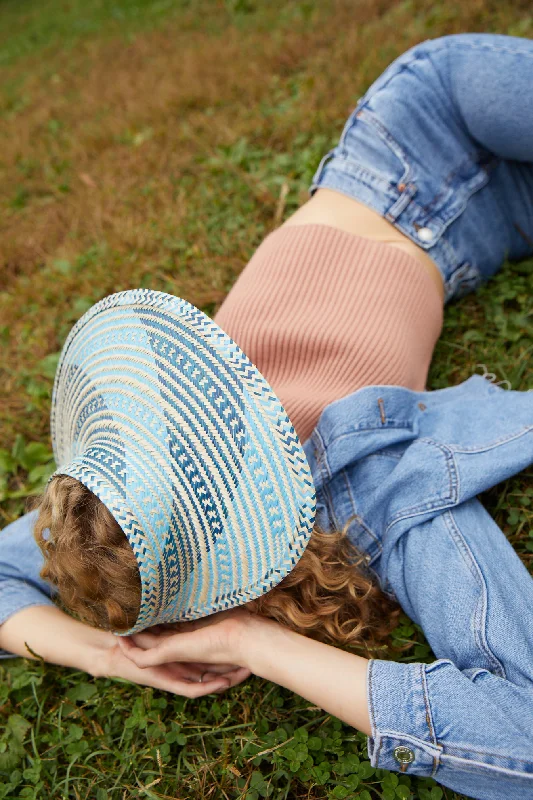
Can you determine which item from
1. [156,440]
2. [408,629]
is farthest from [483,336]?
[156,440]

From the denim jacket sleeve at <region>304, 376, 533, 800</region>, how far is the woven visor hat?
0.43m

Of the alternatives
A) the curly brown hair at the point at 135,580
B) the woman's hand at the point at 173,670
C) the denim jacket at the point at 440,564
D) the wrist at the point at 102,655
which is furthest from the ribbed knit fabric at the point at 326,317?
the wrist at the point at 102,655

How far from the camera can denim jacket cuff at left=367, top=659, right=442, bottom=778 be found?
1.42 m

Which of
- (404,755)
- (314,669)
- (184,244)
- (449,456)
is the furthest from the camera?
(184,244)

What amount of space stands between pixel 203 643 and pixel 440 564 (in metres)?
0.61

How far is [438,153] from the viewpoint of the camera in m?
2.24

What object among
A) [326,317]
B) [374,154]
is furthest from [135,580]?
[374,154]

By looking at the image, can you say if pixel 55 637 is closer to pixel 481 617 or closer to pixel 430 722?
pixel 430 722

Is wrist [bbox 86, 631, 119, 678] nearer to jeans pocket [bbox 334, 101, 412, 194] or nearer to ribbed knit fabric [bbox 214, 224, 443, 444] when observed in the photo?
ribbed knit fabric [bbox 214, 224, 443, 444]

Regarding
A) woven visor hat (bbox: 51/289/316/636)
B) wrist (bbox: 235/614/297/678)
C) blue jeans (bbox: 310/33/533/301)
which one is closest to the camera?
woven visor hat (bbox: 51/289/316/636)

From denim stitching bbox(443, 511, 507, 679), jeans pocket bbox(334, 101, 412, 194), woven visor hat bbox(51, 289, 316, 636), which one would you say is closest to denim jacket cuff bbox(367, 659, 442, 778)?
denim stitching bbox(443, 511, 507, 679)

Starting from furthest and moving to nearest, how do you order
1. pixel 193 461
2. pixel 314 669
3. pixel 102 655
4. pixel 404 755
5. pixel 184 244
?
pixel 184 244
pixel 102 655
pixel 314 669
pixel 404 755
pixel 193 461

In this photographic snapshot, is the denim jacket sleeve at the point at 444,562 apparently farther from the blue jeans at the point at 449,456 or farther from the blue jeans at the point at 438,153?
the blue jeans at the point at 438,153

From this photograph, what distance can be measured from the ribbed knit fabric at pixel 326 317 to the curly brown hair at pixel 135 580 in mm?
394
